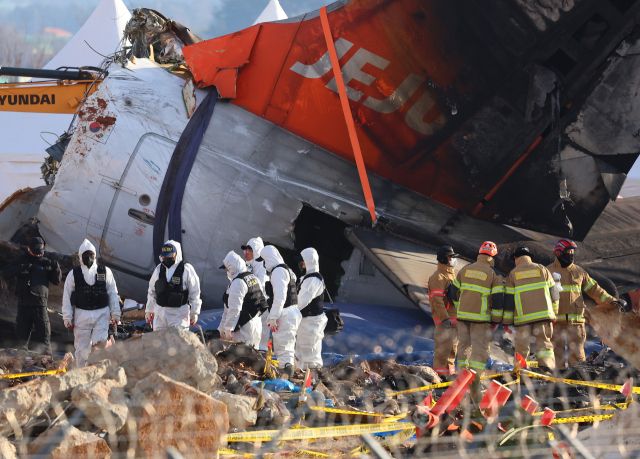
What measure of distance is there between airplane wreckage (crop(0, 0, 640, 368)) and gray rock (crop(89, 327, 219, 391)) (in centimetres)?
399

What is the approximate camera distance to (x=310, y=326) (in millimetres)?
7363

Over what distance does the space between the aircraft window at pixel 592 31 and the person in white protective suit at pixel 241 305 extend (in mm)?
5387

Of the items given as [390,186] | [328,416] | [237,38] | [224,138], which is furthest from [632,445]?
[237,38]

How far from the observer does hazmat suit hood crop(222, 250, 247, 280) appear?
7613 mm

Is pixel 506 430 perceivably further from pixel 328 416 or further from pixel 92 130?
pixel 92 130

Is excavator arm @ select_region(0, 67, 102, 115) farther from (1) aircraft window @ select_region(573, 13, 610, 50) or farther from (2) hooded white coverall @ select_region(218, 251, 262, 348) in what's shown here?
(1) aircraft window @ select_region(573, 13, 610, 50)

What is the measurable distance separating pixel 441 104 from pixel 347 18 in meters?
1.76

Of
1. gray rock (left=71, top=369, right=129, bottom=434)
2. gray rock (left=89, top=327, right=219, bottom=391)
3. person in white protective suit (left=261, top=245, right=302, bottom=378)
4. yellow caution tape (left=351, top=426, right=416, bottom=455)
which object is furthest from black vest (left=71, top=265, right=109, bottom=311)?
yellow caution tape (left=351, top=426, right=416, bottom=455)

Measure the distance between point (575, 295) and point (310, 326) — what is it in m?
3.08

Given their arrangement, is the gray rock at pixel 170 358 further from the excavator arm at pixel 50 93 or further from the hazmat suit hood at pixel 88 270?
the excavator arm at pixel 50 93

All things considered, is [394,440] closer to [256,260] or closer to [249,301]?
[249,301]

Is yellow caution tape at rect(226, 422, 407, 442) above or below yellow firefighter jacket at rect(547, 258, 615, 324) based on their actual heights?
below

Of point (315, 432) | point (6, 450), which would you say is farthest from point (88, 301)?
point (315, 432)

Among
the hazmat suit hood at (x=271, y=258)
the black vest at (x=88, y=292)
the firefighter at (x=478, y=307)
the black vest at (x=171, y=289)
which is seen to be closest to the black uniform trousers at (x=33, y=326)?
the black vest at (x=88, y=292)
